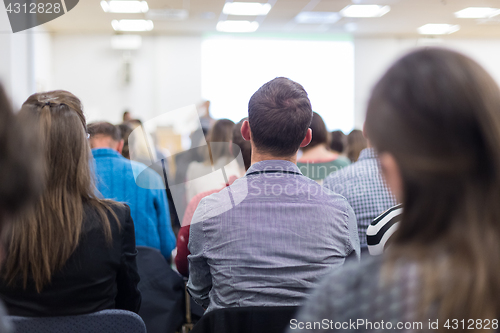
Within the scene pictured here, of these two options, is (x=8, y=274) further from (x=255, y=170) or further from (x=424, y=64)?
(x=424, y=64)

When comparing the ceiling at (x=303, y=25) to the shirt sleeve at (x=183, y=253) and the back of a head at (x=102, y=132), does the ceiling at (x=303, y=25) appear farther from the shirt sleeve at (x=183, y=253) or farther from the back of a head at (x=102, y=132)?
the shirt sleeve at (x=183, y=253)

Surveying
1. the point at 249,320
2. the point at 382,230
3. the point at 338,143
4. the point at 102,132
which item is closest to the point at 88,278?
the point at 249,320

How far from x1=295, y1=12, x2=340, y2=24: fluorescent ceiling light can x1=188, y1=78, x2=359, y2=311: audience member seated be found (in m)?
5.81

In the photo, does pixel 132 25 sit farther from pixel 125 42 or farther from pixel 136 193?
pixel 136 193

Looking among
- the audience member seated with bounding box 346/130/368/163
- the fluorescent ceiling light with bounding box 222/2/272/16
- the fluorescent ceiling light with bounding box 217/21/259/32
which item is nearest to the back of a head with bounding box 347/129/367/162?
the audience member seated with bounding box 346/130/368/163

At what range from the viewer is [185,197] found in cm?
226

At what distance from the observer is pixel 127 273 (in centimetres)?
123

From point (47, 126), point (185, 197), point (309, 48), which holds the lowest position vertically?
point (185, 197)

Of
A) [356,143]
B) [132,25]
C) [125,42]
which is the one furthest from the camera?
[125,42]

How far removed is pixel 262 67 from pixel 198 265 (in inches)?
273

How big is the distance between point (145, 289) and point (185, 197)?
0.75 metres

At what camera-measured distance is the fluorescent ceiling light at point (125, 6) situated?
19.6 feet

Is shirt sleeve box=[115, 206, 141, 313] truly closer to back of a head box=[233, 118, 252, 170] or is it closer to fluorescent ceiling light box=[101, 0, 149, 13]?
back of a head box=[233, 118, 252, 170]

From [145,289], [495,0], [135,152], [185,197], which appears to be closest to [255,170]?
[145,289]
